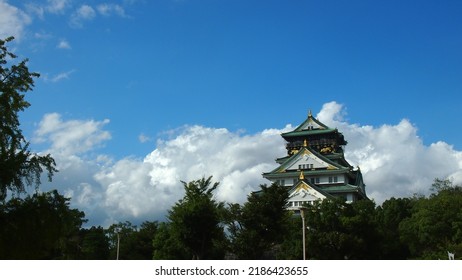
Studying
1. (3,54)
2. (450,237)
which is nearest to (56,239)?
(3,54)

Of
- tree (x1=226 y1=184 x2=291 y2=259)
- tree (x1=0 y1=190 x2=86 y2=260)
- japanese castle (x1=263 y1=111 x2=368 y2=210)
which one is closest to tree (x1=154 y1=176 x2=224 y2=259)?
tree (x1=226 y1=184 x2=291 y2=259)

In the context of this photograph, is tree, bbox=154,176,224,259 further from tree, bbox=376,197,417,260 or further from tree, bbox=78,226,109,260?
tree, bbox=78,226,109,260

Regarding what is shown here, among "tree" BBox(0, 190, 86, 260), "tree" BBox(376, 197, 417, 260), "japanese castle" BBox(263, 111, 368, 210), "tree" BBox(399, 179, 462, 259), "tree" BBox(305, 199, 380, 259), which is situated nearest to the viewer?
"tree" BBox(0, 190, 86, 260)

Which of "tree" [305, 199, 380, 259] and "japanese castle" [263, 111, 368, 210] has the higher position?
"japanese castle" [263, 111, 368, 210]

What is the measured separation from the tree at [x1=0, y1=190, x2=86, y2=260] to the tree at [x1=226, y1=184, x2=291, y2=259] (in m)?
14.5

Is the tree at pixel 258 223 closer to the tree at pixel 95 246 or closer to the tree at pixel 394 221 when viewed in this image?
the tree at pixel 394 221

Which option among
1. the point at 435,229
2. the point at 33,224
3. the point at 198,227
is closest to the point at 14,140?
the point at 33,224

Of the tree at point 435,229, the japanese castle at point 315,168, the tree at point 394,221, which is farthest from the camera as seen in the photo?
the japanese castle at point 315,168

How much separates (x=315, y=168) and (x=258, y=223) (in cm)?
3097

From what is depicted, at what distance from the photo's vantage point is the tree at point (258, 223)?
31.3 metres

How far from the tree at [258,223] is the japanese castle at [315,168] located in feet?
76.5

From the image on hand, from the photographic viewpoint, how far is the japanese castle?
57062 mm

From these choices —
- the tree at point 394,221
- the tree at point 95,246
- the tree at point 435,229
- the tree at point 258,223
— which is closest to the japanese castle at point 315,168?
the tree at point 394,221
